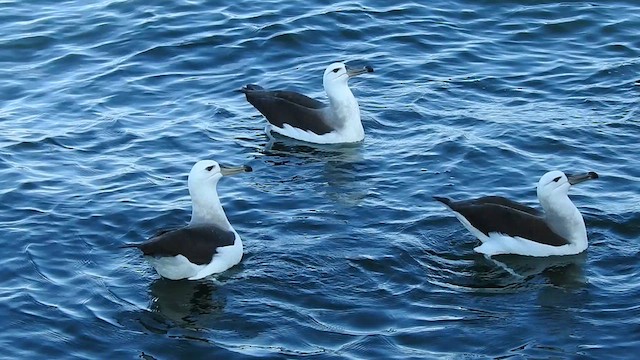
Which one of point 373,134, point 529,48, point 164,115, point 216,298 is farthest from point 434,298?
point 529,48

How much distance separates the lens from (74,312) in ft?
50.6

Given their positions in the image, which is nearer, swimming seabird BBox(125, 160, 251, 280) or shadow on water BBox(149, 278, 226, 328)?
shadow on water BBox(149, 278, 226, 328)

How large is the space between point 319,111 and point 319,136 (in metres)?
0.42

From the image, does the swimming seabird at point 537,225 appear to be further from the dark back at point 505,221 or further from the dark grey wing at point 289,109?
the dark grey wing at point 289,109

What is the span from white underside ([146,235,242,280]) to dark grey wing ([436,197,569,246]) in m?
2.74

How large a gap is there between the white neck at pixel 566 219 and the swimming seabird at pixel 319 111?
14.1 ft

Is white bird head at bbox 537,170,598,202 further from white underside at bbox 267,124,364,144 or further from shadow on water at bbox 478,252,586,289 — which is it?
white underside at bbox 267,124,364,144

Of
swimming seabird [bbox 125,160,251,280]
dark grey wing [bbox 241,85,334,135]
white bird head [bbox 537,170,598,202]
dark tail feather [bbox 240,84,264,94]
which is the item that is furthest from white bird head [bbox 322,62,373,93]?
Answer: white bird head [bbox 537,170,598,202]

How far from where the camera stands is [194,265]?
16.1 meters

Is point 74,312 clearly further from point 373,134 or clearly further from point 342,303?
point 373,134

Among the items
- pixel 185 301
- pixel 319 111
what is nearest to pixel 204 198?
pixel 185 301

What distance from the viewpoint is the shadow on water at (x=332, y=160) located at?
18.6 m

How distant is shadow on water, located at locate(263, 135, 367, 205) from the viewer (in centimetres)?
1862

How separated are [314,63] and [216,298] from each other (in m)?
8.11
